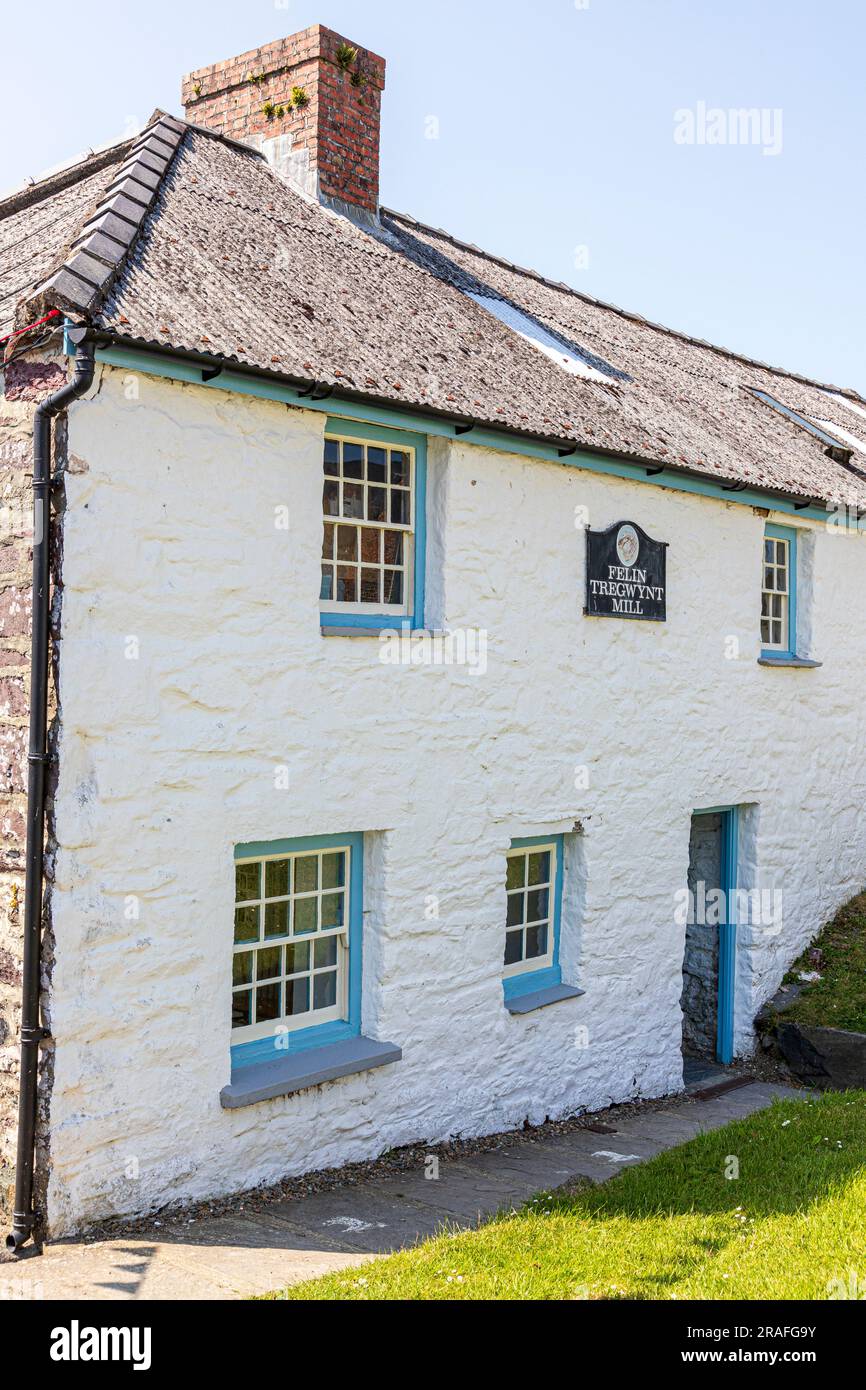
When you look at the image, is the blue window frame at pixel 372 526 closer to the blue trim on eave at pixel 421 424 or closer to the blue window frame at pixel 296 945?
the blue trim on eave at pixel 421 424

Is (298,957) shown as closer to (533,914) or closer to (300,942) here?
(300,942)

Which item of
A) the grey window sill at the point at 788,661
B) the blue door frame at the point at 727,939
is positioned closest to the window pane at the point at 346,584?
the grey window sill at the point at 788,661

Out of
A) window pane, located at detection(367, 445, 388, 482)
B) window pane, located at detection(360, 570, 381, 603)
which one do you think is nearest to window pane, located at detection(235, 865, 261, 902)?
window pane, located at detection(360, 570, 381, 603)

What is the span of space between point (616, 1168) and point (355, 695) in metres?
3.50

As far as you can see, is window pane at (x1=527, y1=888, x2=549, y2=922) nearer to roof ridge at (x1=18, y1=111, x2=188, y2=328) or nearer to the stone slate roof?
the stone slate roof

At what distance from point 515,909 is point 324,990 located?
199 cm

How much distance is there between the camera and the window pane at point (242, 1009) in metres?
7.15

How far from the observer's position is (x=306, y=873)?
24.7ft

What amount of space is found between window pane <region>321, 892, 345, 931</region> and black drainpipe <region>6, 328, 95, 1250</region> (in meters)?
2.05

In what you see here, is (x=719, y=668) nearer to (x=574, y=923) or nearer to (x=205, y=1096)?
(x=574, y=923)

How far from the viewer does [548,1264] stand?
5586mm

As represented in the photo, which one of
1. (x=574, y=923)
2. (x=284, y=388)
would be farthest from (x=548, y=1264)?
(x=284, y=388)

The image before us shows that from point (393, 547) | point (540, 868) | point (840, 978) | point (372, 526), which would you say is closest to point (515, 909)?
point (540, 868)

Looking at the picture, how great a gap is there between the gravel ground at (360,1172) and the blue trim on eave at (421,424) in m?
4.35
